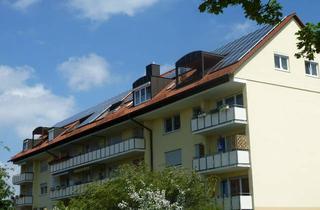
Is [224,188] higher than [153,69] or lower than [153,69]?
lower

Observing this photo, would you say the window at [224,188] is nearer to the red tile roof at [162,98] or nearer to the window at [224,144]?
the window at [224,144]

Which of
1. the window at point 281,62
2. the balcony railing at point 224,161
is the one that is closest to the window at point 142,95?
the balcony railing at point 224,161

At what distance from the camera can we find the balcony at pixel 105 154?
36.0 metres

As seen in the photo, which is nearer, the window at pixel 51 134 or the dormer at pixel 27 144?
the window at pixel 51 134

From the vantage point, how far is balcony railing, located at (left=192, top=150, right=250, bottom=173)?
27562 millimetres

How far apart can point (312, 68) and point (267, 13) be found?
26.5m

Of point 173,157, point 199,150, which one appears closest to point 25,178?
point 173,157

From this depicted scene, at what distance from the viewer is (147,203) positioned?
2303 cm

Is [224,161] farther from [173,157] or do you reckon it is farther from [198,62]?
[198,62]

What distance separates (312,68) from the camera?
107ft

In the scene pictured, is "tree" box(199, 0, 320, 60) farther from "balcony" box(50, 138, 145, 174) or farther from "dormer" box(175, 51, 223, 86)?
"balcony" box(50, 138, 145, 174)

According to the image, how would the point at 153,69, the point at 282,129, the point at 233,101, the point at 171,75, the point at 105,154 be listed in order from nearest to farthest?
the point at 282,129 → the point at 233,101 → the point at 105,154 → the point at 171,75 → the point at 153,69

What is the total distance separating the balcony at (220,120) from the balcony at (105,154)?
6199mm

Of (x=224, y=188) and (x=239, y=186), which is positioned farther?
(x=224, y=188)
